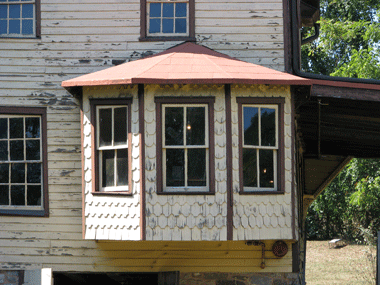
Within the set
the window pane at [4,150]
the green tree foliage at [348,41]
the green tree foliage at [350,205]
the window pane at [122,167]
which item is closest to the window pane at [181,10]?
the window pane at [122,167]

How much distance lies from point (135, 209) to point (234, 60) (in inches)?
114

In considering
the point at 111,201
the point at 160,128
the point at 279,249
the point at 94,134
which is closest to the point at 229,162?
the point at 160,128

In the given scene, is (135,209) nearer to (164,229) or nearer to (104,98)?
(164,229)

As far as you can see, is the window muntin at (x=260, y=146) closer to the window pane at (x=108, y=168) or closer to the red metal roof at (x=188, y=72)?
the red metal roof at (x=188, y=72)

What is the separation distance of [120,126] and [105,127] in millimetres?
276

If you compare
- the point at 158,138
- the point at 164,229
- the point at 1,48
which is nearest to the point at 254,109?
the point at 158,138

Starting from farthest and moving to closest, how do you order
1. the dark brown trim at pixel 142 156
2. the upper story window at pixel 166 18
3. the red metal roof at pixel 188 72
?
1. the upper story window at pixel 166 18
2. the dark brown trim at pixel 142 156
3. the red metal roof at pixel 188 72

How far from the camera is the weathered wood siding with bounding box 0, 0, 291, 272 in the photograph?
980cm

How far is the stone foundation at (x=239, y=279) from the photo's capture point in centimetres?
963

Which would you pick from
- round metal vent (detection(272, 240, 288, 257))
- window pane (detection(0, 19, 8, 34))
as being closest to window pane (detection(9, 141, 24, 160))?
window pane (detection(0, 19, 8, 34))

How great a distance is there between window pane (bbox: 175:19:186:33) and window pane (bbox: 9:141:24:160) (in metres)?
3.33

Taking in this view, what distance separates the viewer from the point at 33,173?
9977mm

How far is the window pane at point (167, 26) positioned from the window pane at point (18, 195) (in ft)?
12.0

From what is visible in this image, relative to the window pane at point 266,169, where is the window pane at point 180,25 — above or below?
above
